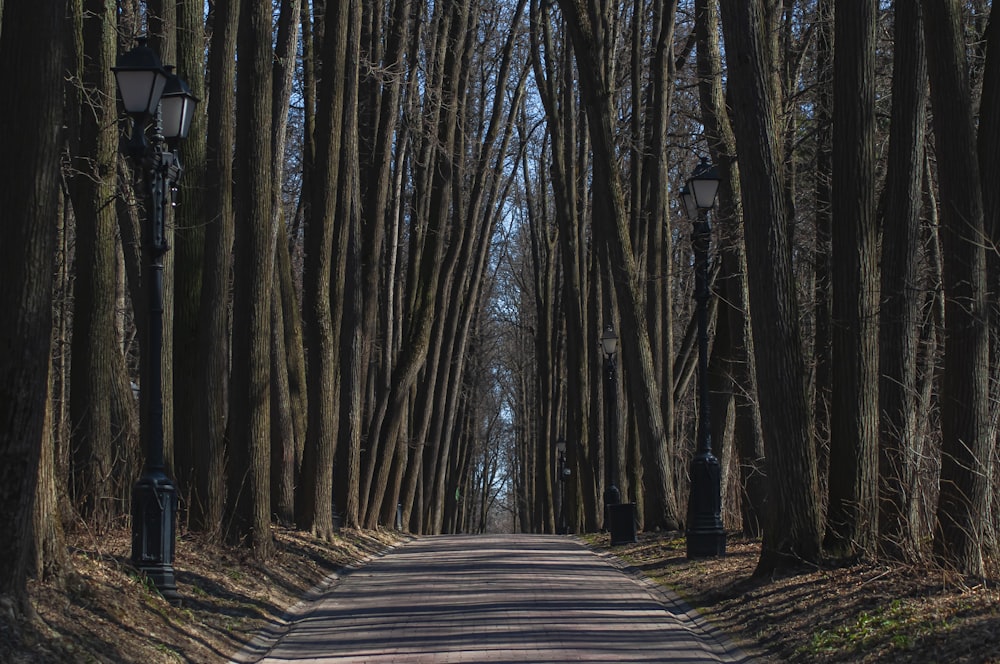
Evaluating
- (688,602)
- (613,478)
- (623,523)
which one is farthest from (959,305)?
(613,478)

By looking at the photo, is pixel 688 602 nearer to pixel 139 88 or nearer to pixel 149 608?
pixel 149 608

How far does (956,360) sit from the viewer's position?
35.7ft

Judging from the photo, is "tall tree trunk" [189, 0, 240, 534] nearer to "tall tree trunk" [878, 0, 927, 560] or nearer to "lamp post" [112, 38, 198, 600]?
"lamp post" [112, 38, 198, 600]

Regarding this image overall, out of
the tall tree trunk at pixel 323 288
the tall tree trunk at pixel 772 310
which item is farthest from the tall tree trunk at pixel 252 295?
the tall tree trunk at pixel 772 310

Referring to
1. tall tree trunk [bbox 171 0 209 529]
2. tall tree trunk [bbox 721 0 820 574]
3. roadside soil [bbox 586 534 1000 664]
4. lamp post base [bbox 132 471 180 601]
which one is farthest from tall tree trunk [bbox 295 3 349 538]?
lamp post base [bbox 132 471 180 601]

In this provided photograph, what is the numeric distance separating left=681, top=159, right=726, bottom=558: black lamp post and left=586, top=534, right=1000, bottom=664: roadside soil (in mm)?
2357

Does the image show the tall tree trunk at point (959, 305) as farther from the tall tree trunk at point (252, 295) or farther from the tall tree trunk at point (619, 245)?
the tall tree trunk at point (619, 245)

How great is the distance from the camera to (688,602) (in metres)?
13.1

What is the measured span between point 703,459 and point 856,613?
7.07m

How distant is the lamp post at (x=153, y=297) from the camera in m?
11.1

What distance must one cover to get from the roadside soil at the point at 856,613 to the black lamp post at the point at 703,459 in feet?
7.73

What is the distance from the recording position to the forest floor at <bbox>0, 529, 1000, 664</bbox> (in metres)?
8.28

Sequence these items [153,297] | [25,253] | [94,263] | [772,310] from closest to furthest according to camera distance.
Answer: [25,253] < [153,297] < [772,310] < [94,263]

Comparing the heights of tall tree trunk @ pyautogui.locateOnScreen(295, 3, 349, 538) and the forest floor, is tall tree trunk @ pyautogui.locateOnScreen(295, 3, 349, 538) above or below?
above
